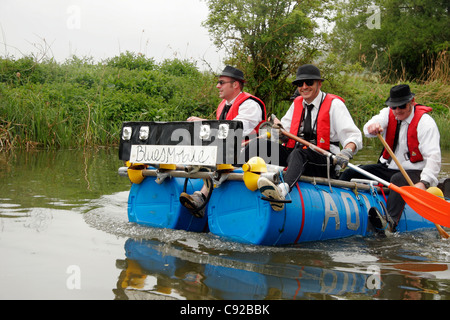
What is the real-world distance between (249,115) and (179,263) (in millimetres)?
1904

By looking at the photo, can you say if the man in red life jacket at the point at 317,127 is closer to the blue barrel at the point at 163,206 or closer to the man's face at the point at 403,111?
the man's face at the point at 403,111

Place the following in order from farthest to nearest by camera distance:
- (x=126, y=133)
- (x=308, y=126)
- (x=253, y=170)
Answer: (x=308, y=126)
(x=126, y=133)
(x=253, y=170)

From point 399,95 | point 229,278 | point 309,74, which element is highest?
point 309,74

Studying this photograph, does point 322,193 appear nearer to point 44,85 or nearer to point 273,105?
point 273,105

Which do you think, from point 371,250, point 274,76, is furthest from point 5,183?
point 274,76

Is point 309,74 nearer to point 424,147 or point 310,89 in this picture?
point 310,89

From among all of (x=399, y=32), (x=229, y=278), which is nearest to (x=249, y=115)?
(x=229, y=278)

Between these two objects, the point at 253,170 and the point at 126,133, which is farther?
the point at 126,133

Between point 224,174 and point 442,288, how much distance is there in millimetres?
1810

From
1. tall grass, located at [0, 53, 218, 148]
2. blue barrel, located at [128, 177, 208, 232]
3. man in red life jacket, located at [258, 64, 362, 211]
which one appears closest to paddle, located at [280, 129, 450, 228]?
man in red life jacket, located at [258, 64, 362, 211]

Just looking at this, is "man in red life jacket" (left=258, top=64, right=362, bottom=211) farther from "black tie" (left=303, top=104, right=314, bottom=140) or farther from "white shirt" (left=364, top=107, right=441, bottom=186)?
"white shirt" (left=364, top=107, right=441, bottom=186)

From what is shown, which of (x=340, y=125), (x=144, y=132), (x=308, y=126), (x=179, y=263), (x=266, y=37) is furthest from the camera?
(x=266, y=37)

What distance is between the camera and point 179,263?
3.81 m
